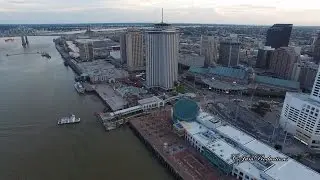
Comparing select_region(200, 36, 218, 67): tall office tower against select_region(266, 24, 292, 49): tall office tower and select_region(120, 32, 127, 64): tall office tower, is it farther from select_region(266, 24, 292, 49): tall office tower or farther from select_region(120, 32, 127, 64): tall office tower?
select_region(266, 24, 292, 49): tall office tower

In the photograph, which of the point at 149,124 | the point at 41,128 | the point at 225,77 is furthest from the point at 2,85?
the point at 225,77

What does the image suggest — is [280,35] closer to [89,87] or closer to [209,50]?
[209,50]

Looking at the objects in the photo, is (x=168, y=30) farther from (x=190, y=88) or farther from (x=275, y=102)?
(x=275, y=102)

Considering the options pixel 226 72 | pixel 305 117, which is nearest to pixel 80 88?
pixel 226 72

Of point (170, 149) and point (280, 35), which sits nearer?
point (170, 149)

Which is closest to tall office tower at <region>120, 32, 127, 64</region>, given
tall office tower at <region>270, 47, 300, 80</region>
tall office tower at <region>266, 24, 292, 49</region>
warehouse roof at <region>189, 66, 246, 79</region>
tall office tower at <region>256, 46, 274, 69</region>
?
warehouse roof at <region>189, 66, 246, 79</region>

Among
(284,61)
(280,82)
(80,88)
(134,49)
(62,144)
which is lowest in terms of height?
(62,144)
